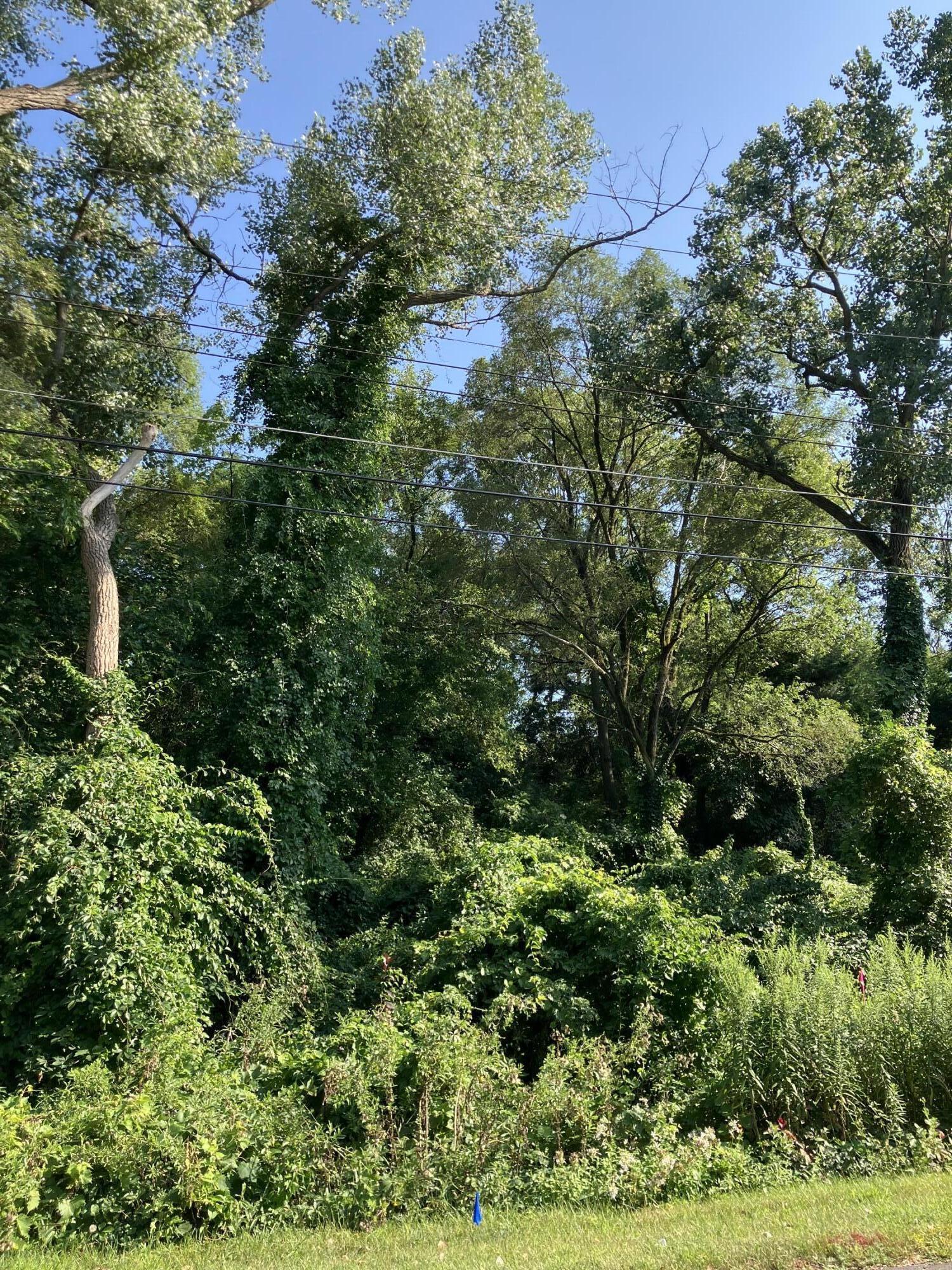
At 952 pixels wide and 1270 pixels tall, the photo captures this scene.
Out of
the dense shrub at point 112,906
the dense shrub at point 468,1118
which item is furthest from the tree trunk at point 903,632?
the dense shrub at point 112,906

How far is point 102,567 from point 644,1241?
1019 cm

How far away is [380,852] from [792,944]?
38.3ft

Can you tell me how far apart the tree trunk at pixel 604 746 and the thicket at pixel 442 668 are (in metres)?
0.29

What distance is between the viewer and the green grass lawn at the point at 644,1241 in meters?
4.16

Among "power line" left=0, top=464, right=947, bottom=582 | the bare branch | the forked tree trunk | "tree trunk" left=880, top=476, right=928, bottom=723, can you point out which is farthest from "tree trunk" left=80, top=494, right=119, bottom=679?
"tree trunk" left=880, top=476, right=928, bottom=723

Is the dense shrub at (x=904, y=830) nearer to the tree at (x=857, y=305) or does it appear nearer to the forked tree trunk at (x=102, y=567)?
the tree at (x=857, y=305)

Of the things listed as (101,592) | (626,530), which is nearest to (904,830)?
(626,530)

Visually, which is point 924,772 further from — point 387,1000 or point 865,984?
point 387,1000

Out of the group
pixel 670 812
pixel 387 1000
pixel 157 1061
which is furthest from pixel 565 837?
pixel 157 1061

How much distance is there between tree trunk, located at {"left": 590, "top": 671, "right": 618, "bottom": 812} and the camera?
73.2 ft

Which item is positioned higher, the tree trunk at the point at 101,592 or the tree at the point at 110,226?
the tree at the point at 110,226

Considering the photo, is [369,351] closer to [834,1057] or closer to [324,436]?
[324,436]

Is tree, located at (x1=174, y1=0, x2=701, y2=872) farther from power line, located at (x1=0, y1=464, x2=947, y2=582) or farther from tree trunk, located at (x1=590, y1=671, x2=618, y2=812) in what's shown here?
tree trunk, located at (x1=590, y1=671, x2=618, y2=812)

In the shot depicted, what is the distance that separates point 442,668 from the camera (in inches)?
756
